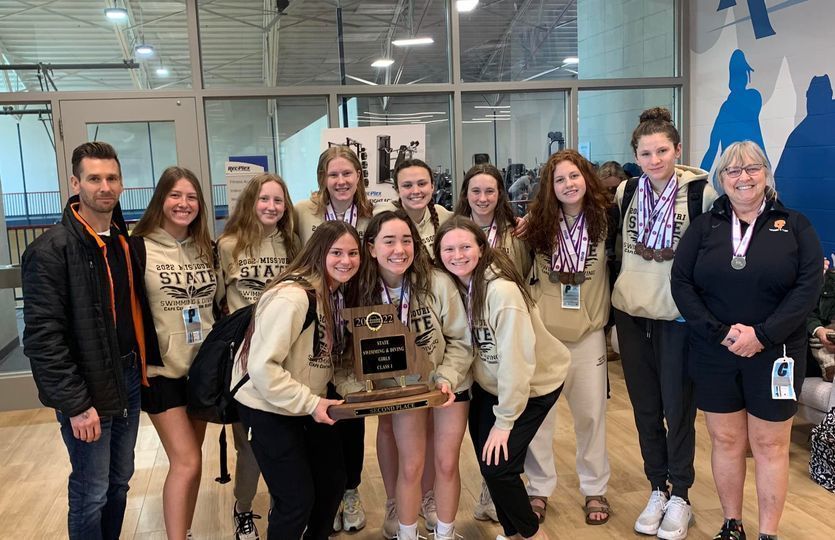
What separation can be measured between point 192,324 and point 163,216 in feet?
1.44

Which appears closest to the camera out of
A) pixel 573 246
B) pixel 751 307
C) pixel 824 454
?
pixel 751 307

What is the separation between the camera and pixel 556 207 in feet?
9.27

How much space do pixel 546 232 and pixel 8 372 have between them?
437 centimetres

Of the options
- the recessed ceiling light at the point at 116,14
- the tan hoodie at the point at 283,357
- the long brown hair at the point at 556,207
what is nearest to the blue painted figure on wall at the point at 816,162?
the long brown hair at the point at 556,207

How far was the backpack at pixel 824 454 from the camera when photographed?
324 cm

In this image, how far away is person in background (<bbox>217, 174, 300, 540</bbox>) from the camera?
2725 millimetres

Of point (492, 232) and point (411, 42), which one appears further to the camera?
point (411, 42)

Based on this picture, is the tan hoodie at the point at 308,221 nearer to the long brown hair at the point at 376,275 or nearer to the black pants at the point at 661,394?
Answer: the long brown hair at the point at 376,275

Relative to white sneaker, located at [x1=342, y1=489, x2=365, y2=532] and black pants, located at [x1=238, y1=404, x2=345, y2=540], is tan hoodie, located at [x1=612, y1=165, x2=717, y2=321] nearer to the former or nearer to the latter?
black pants, located at [x1=238, y1=404, x2=345, y2=540]

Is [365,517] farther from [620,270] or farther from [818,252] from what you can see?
[818,252]

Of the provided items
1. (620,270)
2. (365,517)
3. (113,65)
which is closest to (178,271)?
(365,517)

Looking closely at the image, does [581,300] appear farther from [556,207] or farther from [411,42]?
[411,42]

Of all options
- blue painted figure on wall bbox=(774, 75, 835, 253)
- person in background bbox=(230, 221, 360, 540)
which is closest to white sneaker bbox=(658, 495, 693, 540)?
person in background bbox=(230, 221, 360, 540)

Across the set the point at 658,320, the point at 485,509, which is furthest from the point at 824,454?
the point at 485,509
